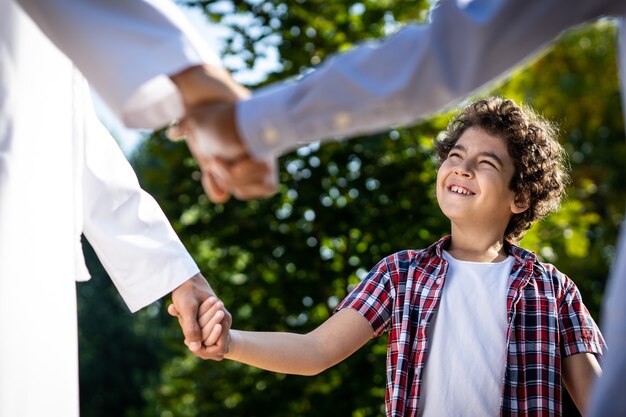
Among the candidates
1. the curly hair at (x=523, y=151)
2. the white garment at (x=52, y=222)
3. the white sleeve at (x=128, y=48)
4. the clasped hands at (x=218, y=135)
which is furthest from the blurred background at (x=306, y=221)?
the white sleeve at (x=128, y=48)

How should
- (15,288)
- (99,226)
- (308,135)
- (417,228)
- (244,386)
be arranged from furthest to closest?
(244,386) → (417,228) → (99,226) → (15,288) → (308,135)

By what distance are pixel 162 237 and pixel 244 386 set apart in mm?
2606

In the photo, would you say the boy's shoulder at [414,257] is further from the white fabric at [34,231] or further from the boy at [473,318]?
the white fabric at [34,231]

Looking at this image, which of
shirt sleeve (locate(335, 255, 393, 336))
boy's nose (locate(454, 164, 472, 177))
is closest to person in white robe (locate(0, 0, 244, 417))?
shirt sleeve (locate(335, 255, 393, 336))

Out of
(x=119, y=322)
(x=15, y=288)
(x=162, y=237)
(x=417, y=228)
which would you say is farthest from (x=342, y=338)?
(x=119, y=322)

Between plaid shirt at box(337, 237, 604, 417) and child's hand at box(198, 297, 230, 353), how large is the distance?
0.37m

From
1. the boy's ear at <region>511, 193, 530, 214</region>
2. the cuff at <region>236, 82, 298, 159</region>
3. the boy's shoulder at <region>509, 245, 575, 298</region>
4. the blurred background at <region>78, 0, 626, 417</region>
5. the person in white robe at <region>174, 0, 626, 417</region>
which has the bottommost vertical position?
the blurred background at <region>78, 0, 626, 417</region>

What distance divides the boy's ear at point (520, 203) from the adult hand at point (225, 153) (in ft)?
3.10

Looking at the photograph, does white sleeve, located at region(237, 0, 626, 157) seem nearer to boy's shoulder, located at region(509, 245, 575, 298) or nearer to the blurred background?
boy's shoulder, located at region(509, 245, 575, 298)

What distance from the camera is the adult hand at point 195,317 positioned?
2.27 m

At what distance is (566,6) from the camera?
1546mm

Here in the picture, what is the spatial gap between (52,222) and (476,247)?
112cm

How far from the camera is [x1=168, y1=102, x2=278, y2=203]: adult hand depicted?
1.86 meters

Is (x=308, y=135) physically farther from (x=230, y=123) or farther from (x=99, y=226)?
(x=99, y=226)
